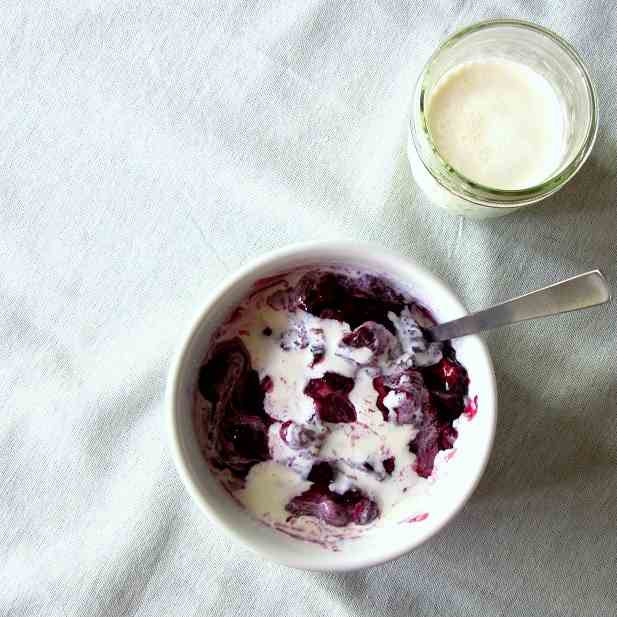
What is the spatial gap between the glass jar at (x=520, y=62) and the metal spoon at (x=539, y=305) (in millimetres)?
170

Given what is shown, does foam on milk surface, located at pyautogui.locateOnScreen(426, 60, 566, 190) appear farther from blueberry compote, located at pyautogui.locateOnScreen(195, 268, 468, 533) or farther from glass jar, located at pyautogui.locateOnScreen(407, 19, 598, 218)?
blueberry compote, located at pyautogui.locateOnScreen(195, 268, 468, 533)

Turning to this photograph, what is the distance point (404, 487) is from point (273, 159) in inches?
21.6

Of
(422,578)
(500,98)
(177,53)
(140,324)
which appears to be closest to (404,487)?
(422,578)

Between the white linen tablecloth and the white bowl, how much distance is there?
0.53ft

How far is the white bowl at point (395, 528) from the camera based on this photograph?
1.07 metres

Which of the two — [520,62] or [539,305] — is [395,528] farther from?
[520,62]

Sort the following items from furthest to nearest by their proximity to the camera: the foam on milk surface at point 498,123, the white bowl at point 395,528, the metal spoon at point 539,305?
the foam on milk surface at point 498,123 < the white bowl at point 395,528 < the metal spoon at point 539,305

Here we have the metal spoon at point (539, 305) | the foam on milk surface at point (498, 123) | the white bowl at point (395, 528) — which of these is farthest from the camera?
the foam on milk surface at point (498, 123)

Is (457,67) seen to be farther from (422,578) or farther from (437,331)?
(422,578)

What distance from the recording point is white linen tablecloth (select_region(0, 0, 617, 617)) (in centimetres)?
127

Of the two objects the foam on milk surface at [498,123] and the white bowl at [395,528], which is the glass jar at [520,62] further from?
the white bowl at [395,528]

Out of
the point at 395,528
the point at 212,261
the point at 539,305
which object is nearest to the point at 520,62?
the point at 539,305

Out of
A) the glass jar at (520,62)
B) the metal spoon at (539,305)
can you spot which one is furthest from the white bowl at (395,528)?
the glass jar at (520,62)

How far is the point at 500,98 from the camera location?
121cm
